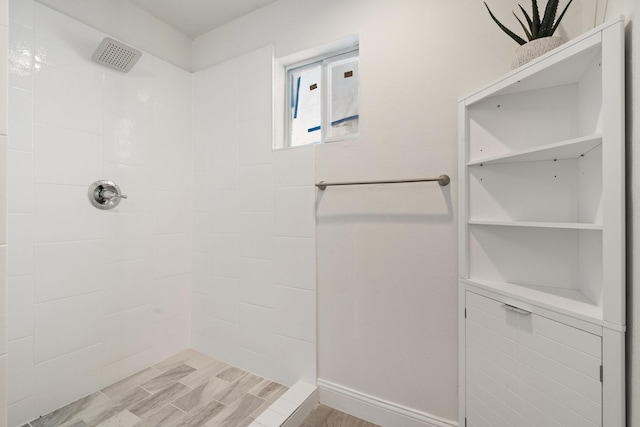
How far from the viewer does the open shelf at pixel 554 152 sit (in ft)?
2.73

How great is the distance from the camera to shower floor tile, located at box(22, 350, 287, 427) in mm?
1390

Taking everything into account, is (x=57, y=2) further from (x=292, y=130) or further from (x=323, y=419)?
(x=323, y=419)

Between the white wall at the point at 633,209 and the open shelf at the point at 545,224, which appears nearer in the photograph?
the white wall at the point at 633,209

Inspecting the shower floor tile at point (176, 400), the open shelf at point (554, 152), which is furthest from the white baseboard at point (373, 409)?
the open shelf at point (554, 152)

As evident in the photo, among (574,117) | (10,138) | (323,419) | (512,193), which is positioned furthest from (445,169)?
(10,138)

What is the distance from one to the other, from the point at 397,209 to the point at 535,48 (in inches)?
30.6

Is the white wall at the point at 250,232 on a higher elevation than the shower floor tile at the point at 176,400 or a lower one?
higher

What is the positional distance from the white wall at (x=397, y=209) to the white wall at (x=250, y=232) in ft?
0.42

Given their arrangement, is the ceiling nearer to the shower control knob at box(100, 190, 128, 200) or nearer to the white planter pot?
the shower control knob at box(100, 190, 128, 200)

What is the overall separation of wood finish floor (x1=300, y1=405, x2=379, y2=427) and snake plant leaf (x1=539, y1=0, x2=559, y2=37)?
1.81 metres

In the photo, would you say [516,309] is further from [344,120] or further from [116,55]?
[116,55]

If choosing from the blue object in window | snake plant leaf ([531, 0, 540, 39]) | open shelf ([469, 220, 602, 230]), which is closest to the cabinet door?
open shelf ([469, 220, 602, 230])

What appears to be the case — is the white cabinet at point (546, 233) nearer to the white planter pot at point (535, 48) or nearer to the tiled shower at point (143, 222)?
the white planter pot at point (535, 48)

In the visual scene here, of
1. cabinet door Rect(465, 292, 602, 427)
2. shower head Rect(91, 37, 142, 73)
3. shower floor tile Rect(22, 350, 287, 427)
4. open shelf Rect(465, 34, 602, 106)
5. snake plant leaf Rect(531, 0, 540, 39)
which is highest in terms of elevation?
shower head Rect(91, 37, 142, 73)
